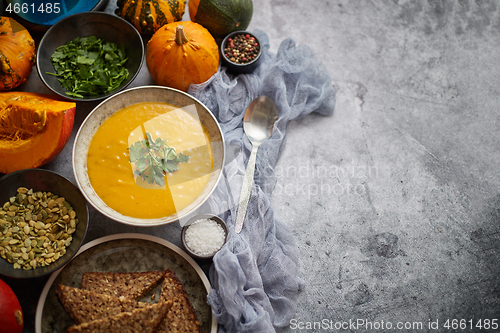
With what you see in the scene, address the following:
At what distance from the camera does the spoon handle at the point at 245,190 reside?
192cm

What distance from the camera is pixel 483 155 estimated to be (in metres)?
2.29

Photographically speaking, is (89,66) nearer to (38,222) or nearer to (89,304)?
(38,222)

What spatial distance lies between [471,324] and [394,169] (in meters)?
1.00

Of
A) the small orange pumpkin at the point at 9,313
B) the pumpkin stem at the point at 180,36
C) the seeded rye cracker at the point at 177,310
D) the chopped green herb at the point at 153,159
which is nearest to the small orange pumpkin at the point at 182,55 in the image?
the pumpkin stem at the point at 180,36

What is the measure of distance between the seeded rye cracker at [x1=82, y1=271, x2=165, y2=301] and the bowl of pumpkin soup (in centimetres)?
29

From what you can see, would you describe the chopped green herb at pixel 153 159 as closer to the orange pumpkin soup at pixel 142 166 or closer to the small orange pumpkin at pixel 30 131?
the orange pumpkin soup at pixel 142 166

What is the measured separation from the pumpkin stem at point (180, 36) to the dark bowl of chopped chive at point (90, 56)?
0.24 meters

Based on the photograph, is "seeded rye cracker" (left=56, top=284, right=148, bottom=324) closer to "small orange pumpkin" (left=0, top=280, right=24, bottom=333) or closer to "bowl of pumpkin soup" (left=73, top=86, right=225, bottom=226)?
"small orange pumpkin" (left=0, top=280, right=24, bottom=333)

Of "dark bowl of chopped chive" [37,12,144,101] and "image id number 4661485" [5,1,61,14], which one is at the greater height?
"image id number 4661485" [5,1,61,14]

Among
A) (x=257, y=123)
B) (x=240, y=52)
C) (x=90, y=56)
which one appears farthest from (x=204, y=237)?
(x=90, y=56)

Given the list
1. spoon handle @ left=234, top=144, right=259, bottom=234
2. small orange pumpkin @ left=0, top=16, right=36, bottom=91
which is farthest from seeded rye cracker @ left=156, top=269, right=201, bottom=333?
small orange pumpkin @ left=0, top=16, right=36, bottom=91

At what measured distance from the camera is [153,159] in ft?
5.88

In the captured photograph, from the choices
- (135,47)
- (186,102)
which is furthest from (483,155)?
(135,47)
